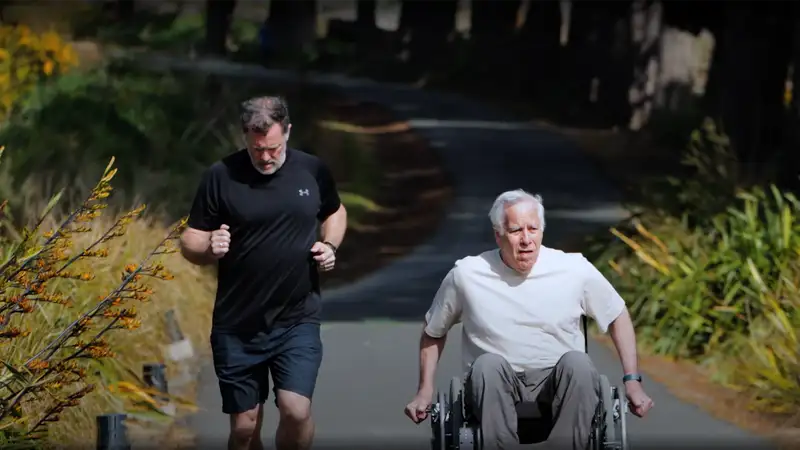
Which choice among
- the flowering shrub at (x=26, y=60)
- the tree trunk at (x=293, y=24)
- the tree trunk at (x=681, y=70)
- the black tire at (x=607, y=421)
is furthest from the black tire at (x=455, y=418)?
the tree trunk at (x=681, y=70)

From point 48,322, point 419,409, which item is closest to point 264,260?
point 419,409

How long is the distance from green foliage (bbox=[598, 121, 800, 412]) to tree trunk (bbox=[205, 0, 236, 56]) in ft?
39.2

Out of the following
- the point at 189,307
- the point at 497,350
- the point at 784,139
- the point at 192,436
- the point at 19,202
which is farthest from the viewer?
the point at 784,139

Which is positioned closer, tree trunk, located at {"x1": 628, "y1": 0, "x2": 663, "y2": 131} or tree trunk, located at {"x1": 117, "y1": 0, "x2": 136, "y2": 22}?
tree trunk, located at {"x1": 117, "y1": 0, "x2": 136, "y2": 22}

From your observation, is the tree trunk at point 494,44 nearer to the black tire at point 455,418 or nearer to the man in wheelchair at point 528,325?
the man in wheelchair at point 528,325

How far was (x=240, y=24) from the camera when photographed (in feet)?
86.4

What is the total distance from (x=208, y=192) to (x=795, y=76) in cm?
927

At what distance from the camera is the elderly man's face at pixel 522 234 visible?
6750 millimetres

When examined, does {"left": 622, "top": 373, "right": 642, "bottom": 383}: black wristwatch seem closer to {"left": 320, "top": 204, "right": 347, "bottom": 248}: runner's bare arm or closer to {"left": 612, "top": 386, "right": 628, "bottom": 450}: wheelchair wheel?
{"left": 612, "top": 386, "right": 628, "bottom": 450}: wheelchair wheel

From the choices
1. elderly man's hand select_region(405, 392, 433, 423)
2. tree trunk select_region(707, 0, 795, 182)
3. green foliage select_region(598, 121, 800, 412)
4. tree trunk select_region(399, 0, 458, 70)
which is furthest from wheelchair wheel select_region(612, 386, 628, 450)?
tree trunk select_region(399, 0, 458, 70)

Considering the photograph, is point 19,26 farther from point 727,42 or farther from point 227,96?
point 727,42

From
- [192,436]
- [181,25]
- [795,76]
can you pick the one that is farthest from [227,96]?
[192,436]

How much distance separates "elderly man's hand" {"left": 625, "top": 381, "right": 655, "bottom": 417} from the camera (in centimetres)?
670

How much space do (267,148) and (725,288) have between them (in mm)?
5613
